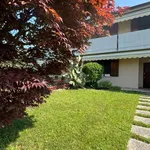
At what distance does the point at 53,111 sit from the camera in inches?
357

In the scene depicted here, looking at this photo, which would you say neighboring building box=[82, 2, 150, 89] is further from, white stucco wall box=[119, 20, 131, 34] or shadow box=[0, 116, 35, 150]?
shadow box=[0, 116, 35, 150]

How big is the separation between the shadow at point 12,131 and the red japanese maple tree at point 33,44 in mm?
1485

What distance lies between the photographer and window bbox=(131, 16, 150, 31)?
2085 cm

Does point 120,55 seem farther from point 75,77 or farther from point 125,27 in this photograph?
point 75,77

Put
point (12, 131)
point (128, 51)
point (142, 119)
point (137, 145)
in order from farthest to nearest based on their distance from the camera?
point (128, 51), point (142, 119), point (12, 131), point (137, 145)

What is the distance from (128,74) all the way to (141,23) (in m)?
6.33

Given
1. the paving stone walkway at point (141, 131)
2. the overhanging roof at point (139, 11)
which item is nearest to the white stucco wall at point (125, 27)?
the overhanging roof at point (139, 11)

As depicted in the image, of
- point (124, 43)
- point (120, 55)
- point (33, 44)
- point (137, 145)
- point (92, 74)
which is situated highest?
point (124, 43)

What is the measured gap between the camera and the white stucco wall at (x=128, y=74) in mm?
20375

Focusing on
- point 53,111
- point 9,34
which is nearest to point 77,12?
point 9,34

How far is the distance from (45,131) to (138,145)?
11.0 feet

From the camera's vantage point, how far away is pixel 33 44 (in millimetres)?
4676

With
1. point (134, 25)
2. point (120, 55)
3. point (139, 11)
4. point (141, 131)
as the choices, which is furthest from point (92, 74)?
point (141, 131)

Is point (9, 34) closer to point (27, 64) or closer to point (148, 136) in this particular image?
point (27, 64)
